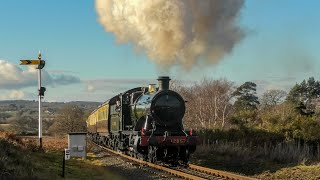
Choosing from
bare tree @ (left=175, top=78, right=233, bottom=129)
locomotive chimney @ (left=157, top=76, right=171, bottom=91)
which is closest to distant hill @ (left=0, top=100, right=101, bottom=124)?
bare tree @ (left=175, top=78, right=233, bottom=129)

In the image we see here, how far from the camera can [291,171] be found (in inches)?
629

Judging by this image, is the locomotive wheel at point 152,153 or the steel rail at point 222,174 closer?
the steel rail at point 222,174

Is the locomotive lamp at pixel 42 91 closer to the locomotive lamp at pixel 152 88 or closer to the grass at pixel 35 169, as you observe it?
the grass at pixel 35 169

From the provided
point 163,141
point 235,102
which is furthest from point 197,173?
point 235,102

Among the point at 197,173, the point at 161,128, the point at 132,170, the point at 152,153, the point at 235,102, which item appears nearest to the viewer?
the point at 197,173

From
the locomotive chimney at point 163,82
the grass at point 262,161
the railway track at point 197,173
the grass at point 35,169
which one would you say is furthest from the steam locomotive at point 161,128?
the grass at point 262,161

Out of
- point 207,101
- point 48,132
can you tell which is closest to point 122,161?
point 207,101

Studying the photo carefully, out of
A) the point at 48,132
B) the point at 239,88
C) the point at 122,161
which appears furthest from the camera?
the point at 239,88

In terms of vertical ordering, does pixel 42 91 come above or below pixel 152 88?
above

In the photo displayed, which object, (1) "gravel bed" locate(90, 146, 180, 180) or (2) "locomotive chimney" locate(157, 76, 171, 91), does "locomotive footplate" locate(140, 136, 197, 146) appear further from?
(2) "locomotive chimney" locate(157, 76, 171, 91)

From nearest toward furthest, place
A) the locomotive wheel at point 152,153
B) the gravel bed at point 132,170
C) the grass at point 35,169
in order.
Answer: the grass at point 35,169, the gravel bed at point 132,170, the locomotive wheel at point 152,153

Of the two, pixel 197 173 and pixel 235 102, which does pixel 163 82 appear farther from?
pixel 235 102

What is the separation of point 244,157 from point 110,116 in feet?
29.5

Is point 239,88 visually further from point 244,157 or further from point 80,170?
point 80,170
